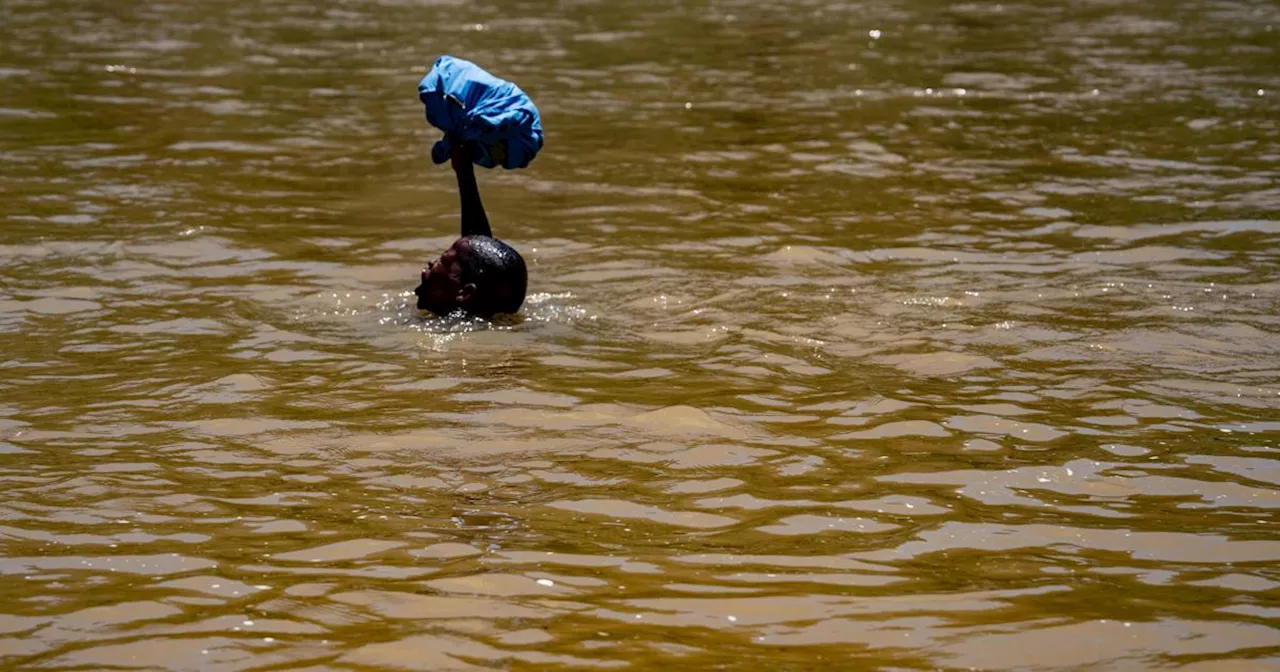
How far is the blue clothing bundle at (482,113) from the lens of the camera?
8641 millimetres

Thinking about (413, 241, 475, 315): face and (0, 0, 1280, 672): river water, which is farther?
(413, 241, 475, 315): face

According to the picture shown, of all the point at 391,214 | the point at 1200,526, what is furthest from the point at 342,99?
the point at 1200,526

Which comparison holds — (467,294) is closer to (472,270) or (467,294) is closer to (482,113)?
(472,270)

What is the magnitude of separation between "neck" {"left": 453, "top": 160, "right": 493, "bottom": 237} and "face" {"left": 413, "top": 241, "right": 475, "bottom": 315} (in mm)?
128

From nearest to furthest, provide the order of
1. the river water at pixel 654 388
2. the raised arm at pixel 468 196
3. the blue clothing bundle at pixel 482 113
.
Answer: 1. the river water at pixel 654 388
2. the blue clothing bundle at pixel 482 113
3. the raised arm at pixel 468 196

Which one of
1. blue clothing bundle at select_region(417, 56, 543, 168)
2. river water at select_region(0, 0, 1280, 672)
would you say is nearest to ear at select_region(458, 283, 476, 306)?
river water at select_region(0, 0, 1280, 672)

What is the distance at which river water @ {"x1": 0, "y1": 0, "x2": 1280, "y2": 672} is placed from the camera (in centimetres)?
507

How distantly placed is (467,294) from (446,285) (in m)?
0.16

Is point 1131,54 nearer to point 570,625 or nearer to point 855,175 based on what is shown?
point 855,175

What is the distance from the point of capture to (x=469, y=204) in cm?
888

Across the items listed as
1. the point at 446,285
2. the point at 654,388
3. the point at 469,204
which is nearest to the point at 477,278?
the point at 446,285

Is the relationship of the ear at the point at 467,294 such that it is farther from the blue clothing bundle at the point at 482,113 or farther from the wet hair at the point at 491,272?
the blue clothing bundle at the point at 482,113

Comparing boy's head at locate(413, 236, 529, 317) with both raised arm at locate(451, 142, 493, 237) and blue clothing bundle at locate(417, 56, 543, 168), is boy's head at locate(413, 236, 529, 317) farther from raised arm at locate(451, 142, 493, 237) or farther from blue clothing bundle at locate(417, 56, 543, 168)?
blue clothing bundle at locate(417, 56, 543, 168)

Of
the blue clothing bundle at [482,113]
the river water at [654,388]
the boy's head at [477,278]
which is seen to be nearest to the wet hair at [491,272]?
the boy's head at [477,278]
